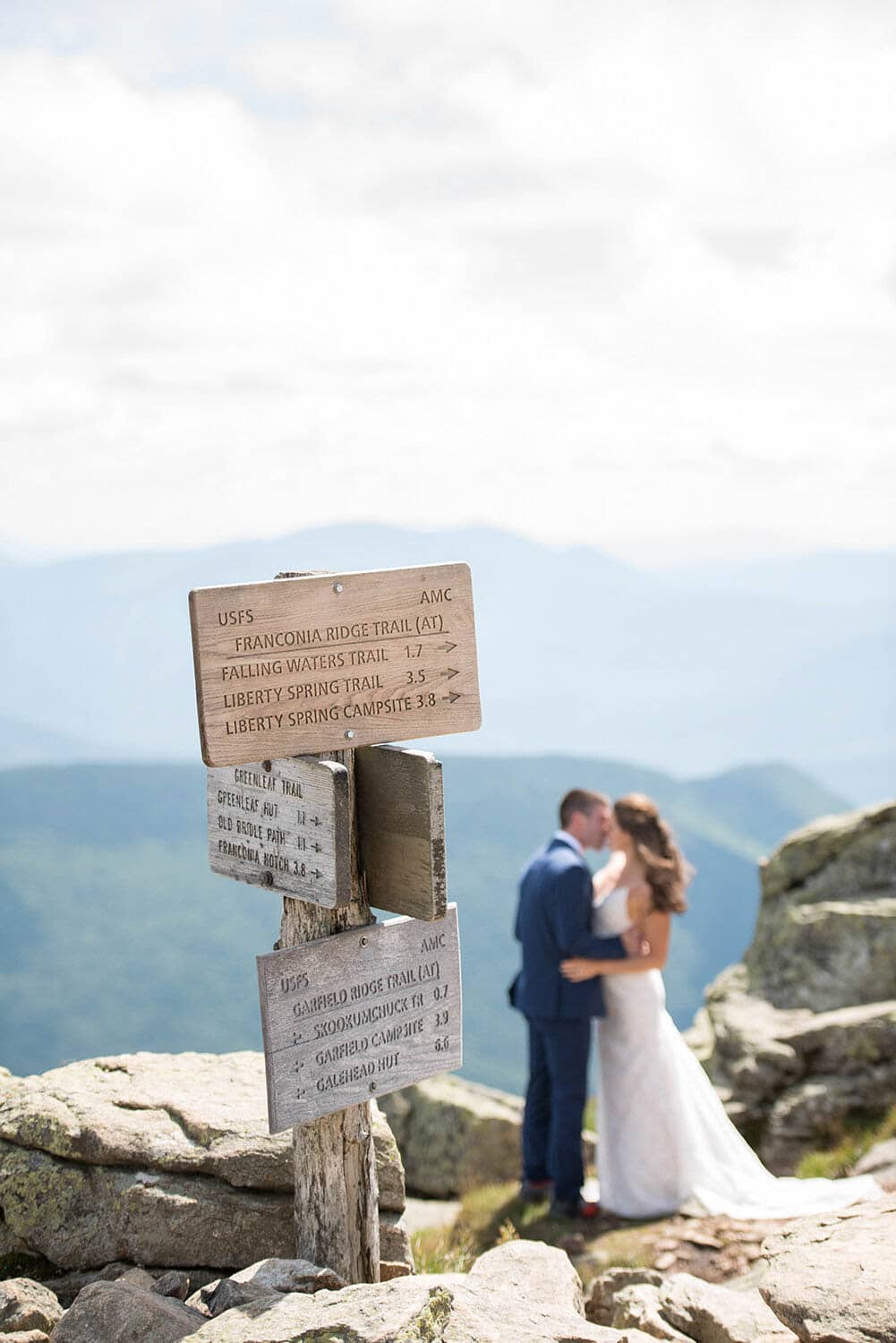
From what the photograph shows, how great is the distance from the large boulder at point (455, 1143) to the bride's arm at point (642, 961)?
133 inches

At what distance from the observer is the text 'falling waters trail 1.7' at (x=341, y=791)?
4.41m

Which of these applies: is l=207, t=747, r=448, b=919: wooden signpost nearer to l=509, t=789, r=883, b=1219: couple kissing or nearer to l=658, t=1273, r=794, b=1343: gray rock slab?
l=658, t=1273, r=794, b=1343: gray rock slab

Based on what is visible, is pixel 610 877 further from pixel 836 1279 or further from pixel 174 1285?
pixel 174 1285

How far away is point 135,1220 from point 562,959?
176 inches

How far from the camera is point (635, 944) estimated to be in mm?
9422

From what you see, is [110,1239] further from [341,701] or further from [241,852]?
[341,701]

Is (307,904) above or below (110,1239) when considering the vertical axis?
above

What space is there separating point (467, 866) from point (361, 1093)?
65151mm

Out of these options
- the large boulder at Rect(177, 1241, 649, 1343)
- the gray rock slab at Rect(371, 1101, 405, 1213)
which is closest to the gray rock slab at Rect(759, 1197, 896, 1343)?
the large boulder at Rect(177, 1241, 649, 1343)

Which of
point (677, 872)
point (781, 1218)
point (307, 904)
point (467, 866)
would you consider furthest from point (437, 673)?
point (467, 866)

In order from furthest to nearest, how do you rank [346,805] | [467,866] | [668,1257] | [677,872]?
1. [467,866]
2. [677,872]
3. [668,1257]
4. [346,805]

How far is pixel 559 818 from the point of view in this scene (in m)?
9.66

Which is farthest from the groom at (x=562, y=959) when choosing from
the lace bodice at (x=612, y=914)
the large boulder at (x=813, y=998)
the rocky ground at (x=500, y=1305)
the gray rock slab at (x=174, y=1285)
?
the gray rock slab at (x=174, y=1285)

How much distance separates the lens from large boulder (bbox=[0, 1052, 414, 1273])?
5379 mm
